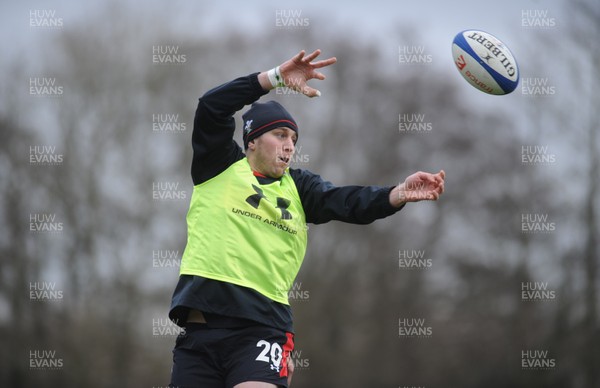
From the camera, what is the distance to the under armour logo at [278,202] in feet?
16.5

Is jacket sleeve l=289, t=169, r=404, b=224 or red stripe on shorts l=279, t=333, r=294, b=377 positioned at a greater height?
jacket sleeve l=289, t=169, r=404, b=224

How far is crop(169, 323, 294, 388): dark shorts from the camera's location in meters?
4.74

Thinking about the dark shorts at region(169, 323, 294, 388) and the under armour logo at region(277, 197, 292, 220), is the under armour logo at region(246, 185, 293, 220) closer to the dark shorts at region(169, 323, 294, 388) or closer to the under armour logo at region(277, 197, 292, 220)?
the under armour logo at region(277, 197, 292, 220)

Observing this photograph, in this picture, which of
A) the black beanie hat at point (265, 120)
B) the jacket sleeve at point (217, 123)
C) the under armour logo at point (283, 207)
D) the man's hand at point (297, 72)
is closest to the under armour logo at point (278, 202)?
the under armour logo at point (283, 207)

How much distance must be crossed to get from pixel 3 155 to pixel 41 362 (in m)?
5.74

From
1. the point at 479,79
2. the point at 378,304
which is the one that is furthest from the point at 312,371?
the point at 479,79

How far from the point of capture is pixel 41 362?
2081cm

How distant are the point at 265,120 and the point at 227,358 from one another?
1.59 meters

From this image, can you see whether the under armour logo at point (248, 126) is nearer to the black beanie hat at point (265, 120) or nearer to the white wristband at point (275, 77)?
the black beanie hat at point (265, 120)

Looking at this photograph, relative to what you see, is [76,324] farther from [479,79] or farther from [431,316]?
[479,79]

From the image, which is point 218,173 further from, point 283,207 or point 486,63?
point 486,63

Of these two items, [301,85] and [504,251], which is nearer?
[301,85]

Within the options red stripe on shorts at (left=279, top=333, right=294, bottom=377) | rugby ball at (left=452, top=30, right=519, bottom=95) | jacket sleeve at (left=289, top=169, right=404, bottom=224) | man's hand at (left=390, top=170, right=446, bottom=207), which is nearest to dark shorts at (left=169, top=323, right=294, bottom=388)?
red stripe on shorts at (left=279, top=333, right=294, bottom=377)

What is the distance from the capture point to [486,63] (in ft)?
21.5
